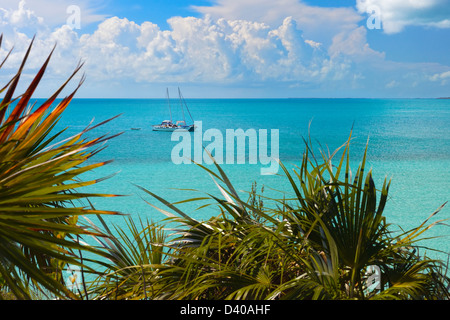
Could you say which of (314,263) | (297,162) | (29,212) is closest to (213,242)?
(314,263)

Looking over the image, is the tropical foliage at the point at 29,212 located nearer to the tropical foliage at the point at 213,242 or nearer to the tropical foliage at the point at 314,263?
the tropical foliage at the point at 213,242

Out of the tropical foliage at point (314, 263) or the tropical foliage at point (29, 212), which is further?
the tropical foliage at point (314, 263)

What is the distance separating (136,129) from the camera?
47281 mm

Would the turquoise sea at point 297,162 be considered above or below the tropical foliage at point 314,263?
below

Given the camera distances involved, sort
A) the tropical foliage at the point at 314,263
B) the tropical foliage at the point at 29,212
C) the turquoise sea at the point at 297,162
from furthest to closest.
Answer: the turquoise sea at the point at 297,162, the tropical foliage at the point at 314,263, the tropical foliage at the point at 29,212

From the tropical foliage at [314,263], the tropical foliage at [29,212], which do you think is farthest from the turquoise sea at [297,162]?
the tropical foliage at [29,212]

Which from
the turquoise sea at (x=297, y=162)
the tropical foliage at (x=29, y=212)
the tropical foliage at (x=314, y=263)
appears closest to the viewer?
the tropical foliage at (x=29, y=212)

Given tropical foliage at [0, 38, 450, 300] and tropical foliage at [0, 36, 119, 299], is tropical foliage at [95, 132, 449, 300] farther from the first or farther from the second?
tropical foliage at [0, 36, 119, 299]

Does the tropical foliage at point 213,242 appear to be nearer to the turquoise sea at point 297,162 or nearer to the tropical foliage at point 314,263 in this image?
the tropical foliage at point 314,263

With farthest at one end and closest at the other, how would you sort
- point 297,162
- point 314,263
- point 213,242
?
point 297,162
point 213,242
point 314,263

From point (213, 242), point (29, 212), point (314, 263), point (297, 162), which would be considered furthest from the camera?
point (297, 162)

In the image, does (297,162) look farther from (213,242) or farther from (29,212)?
(29,212)

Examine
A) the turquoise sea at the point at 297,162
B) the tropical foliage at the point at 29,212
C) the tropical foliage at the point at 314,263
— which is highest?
the tropical foliage at the point at 29,212
